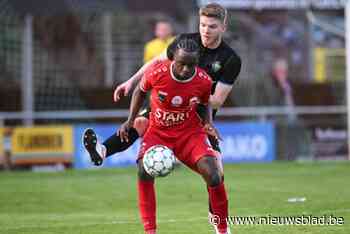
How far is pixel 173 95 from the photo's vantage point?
994 centimetres

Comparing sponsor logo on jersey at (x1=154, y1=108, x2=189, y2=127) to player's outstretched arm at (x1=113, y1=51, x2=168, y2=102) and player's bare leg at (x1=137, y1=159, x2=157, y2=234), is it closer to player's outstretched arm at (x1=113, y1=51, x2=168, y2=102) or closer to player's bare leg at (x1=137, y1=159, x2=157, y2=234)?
player's bare leg at (x1=137, y1=159, x2=157, y2=234)

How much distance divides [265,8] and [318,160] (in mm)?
3648

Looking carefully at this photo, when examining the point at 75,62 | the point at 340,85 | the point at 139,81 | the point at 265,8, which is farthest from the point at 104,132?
the point at 139,81

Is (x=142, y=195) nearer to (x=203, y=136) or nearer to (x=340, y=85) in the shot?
(x=203, y=136)

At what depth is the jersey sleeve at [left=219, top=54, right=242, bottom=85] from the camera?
11.0 metres

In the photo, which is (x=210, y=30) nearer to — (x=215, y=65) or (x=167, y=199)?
(x=215, y=65)

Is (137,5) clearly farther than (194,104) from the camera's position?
Yes

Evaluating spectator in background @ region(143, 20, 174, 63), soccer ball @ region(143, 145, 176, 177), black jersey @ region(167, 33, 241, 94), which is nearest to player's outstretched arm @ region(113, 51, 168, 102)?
black jersey @ region(167, 33, 241, 94)

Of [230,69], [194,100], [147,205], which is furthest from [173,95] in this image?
[230,69]

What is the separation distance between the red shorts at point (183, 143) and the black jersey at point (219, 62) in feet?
3.39

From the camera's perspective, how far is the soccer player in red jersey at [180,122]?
985cm

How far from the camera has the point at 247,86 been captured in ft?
78.3

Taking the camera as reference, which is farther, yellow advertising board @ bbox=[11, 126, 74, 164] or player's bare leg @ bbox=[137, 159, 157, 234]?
yellow advertising board @ bbox=[11, 126, 74, 164]

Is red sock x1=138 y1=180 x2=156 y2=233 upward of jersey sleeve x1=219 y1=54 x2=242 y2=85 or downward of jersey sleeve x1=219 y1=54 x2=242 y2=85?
downward
